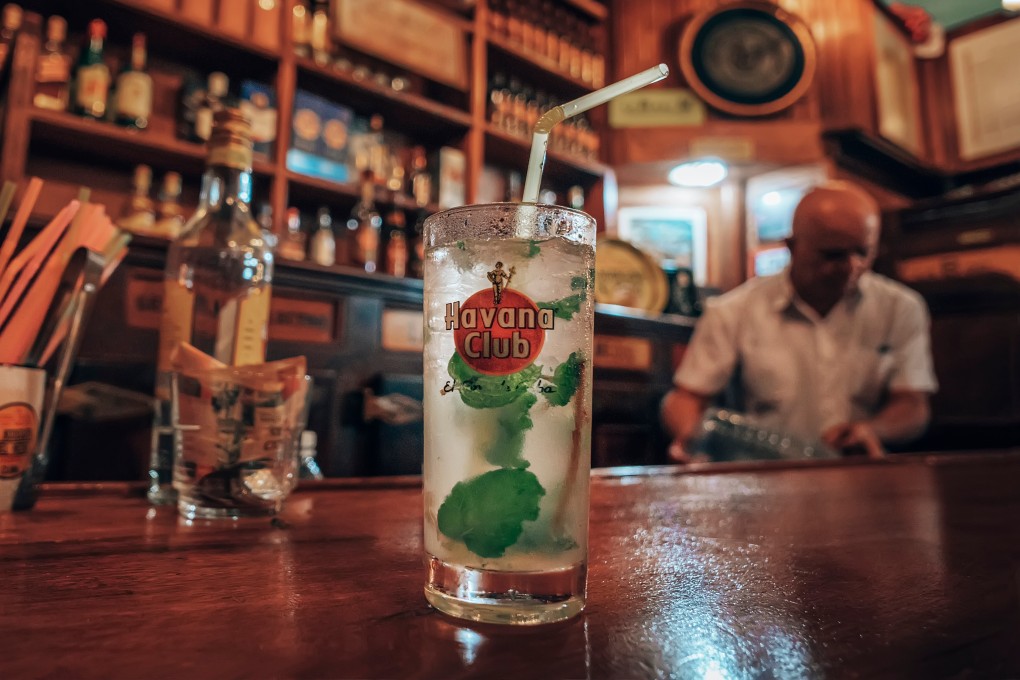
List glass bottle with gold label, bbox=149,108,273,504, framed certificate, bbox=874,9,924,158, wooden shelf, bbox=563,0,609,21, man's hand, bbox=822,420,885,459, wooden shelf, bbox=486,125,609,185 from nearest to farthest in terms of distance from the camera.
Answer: glass bottle with gold label, bbox=149,108,273,504 → man's hand, bbox=822,420,885,459 → wooden shelf, bbox=486,125,609,185 → wooden shelf, bbox=563,0,609,21 → framed certificate, bbox=874,9,924,158

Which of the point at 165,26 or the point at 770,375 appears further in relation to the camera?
the point at 770,375

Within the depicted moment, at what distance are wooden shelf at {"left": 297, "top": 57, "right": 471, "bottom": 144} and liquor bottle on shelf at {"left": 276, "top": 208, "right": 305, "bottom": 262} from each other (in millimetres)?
440

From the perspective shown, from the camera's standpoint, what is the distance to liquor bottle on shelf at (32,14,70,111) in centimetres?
170

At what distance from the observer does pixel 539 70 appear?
2799 mm

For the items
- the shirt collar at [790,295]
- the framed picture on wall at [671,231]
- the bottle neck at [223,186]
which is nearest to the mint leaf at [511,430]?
the bottle neck at [223,186]

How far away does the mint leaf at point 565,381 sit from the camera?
0.33m

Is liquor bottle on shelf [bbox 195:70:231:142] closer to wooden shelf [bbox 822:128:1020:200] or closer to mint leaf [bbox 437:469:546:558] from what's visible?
mint leaf [bbox 437:469:546:558]

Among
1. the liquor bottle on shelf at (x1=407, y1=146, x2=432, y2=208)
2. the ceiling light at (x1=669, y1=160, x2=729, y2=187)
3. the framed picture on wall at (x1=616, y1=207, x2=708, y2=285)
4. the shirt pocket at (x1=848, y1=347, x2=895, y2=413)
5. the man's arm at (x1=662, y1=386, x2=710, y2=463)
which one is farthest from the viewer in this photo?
the framed picture on wall at (x1=616, y1=207, x2=708, y2=285)

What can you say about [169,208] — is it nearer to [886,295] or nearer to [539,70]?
[539,70]

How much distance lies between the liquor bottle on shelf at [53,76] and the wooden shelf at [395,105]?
62 centimetres

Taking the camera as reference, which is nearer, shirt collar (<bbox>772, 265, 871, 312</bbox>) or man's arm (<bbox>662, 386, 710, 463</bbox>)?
man's arm (<bbox>662, 386, 710, 463</bbox>)

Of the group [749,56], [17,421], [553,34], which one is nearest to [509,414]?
[17,421]

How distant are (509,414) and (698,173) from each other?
3.23 metres

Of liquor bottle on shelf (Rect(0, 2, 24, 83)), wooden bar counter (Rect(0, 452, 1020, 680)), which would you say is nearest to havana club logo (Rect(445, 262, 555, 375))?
wooden bar counter (Rect(0, 452, 1020, 680))
